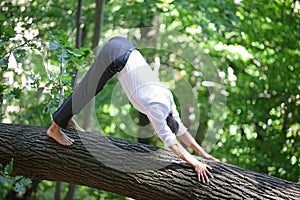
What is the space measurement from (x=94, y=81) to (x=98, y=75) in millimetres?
44

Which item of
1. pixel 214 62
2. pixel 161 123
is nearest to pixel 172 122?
pixel 161 123

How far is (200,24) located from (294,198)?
2903 millimetres

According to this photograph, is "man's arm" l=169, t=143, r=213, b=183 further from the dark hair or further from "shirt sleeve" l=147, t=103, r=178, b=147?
the dark hair

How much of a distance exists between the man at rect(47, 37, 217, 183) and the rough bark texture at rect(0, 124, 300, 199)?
0.24 feet

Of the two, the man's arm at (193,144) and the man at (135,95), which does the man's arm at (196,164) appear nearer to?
the man at (135,95)

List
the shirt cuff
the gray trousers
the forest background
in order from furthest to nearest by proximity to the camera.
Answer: the forest background < the shirt cuff < the gray trousers

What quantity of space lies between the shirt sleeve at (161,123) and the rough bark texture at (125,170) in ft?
0.71

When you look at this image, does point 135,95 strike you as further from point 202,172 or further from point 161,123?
point 202,172

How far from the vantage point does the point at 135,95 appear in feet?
9.10

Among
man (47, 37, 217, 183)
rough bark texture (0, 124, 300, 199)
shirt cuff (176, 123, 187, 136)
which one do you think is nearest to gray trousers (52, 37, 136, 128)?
man (47, 37, 217, 183)

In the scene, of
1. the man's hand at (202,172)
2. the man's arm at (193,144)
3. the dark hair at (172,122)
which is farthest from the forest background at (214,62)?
the man's hand at (202,172)

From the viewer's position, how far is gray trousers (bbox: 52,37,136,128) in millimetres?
2852

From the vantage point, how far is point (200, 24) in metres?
5.18

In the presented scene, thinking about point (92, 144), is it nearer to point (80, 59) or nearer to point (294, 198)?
point (80, 59)
